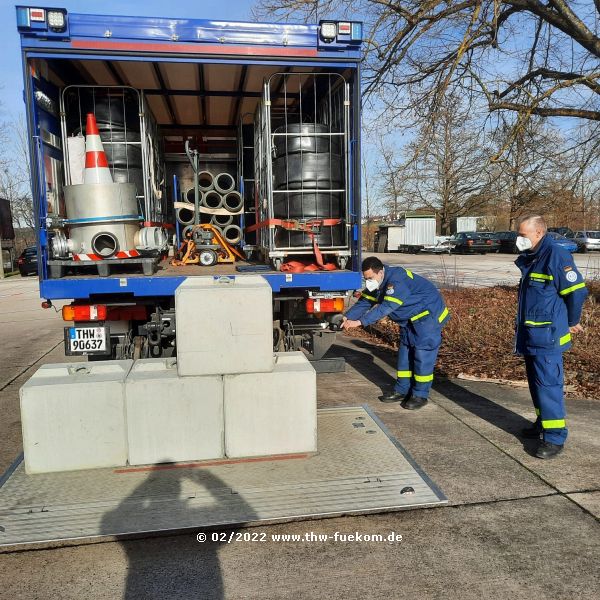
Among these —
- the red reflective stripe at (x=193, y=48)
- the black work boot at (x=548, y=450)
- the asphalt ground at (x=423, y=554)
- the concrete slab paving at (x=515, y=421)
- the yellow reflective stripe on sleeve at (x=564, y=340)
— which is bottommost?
the concrete slab paving at (x=515, y=421)

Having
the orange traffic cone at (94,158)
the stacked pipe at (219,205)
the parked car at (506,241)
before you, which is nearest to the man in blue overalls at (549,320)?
the orange traffic cone at (94,158)

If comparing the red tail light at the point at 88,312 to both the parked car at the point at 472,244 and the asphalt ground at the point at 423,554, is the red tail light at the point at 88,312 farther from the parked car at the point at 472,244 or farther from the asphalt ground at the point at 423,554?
the parked car at the point at 472,244

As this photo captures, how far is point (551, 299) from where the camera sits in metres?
3.79

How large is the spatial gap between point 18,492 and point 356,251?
130 inches

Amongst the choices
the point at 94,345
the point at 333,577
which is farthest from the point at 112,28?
the point at 333,577

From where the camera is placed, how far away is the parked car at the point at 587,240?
1238 inches

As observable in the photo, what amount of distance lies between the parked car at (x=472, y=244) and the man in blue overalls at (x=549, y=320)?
103 feet

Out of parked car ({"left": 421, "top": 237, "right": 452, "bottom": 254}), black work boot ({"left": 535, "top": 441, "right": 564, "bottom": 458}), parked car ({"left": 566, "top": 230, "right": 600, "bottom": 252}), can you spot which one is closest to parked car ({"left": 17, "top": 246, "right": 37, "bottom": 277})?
parked car ({"left": 421, "top": 237, "right": 452, "bottom": 254})

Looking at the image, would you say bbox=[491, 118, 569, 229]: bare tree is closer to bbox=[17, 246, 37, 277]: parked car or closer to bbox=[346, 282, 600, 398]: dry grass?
bbox=[346, 282, 600, 398]: dry grass

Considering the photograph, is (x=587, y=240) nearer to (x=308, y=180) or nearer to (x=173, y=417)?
(x=308, y=180)

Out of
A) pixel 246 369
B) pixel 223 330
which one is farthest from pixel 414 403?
pixel 223 330

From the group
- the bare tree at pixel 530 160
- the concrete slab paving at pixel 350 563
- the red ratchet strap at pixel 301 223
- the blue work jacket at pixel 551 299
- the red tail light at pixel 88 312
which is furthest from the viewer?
the bare tree at pixel 530 160

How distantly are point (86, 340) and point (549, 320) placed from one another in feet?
12.6

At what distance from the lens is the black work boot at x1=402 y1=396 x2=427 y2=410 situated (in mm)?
4991
